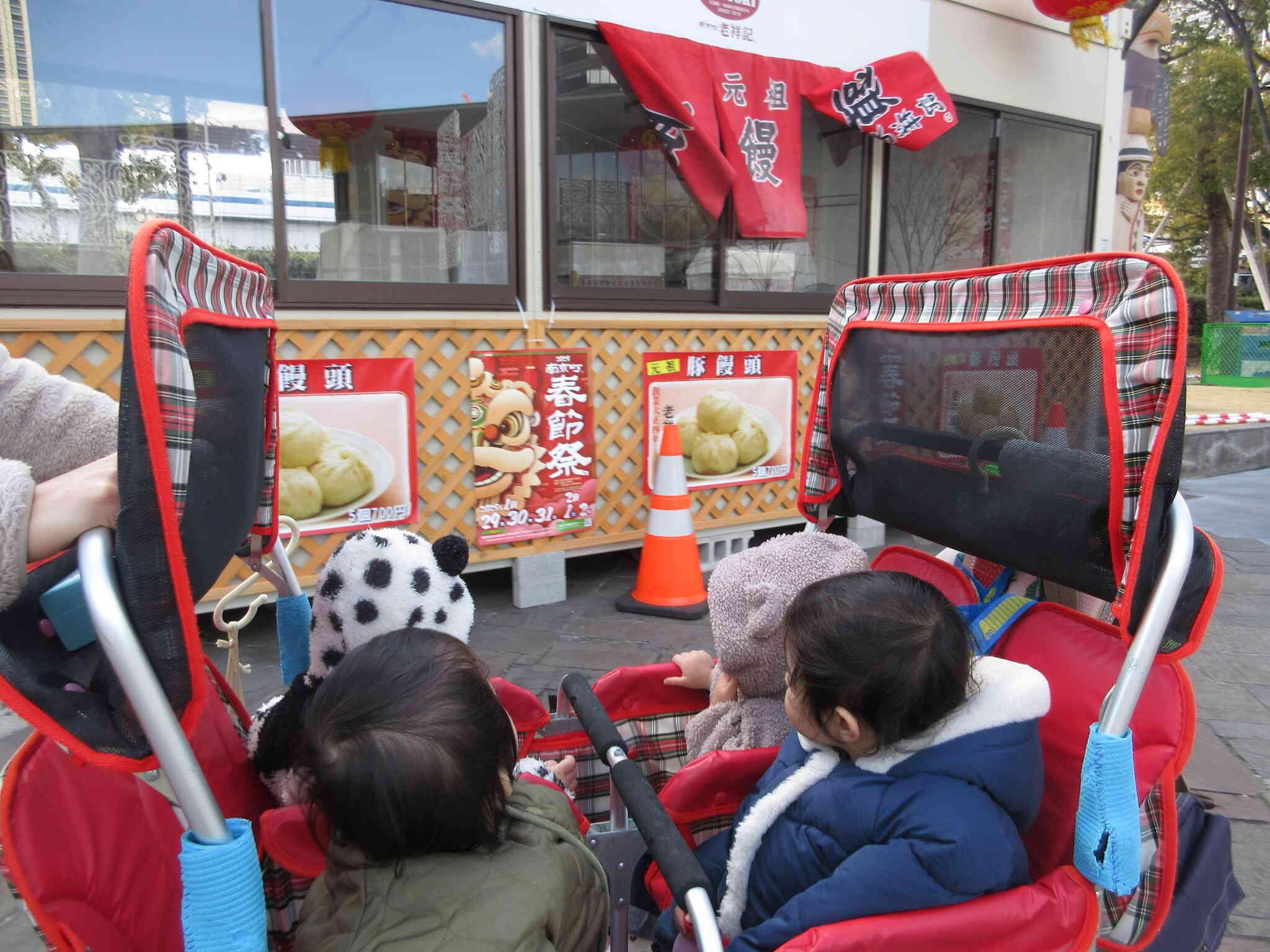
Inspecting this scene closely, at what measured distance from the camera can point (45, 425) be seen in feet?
3.72

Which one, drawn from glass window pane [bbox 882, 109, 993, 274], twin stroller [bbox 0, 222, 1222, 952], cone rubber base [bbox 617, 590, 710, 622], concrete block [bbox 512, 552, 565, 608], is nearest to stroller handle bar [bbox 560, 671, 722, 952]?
twin stroller [bbox 0, 222, 1222, 952]

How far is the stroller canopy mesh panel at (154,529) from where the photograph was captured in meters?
0.86

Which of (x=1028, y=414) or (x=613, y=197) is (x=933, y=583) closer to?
(x=1028, y=414)

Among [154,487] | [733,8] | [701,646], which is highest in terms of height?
[733,8]

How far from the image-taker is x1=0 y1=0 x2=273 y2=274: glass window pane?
3316 mm

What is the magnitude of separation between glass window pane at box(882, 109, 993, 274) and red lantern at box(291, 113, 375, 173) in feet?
10.6

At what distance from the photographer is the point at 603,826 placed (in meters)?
1.85

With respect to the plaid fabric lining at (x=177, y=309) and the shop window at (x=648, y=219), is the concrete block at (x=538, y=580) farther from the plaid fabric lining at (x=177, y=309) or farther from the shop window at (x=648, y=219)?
the plaid fabric lining at (x=177, y=309)

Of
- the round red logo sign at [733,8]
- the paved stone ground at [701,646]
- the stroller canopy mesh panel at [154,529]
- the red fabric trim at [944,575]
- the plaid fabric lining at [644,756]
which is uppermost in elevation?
the round red logo sign at [733,8]

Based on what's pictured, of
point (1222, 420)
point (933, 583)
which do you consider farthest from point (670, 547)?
point (1222, 420)

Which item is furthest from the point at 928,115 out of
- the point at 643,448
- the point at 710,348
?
the point at 643,448

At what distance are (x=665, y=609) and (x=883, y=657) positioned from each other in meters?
2.94

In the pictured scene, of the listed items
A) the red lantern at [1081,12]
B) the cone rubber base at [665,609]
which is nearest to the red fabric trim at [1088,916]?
the cone rubber base at [665,609]

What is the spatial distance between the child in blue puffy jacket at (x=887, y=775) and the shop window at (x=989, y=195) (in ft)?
15.2
